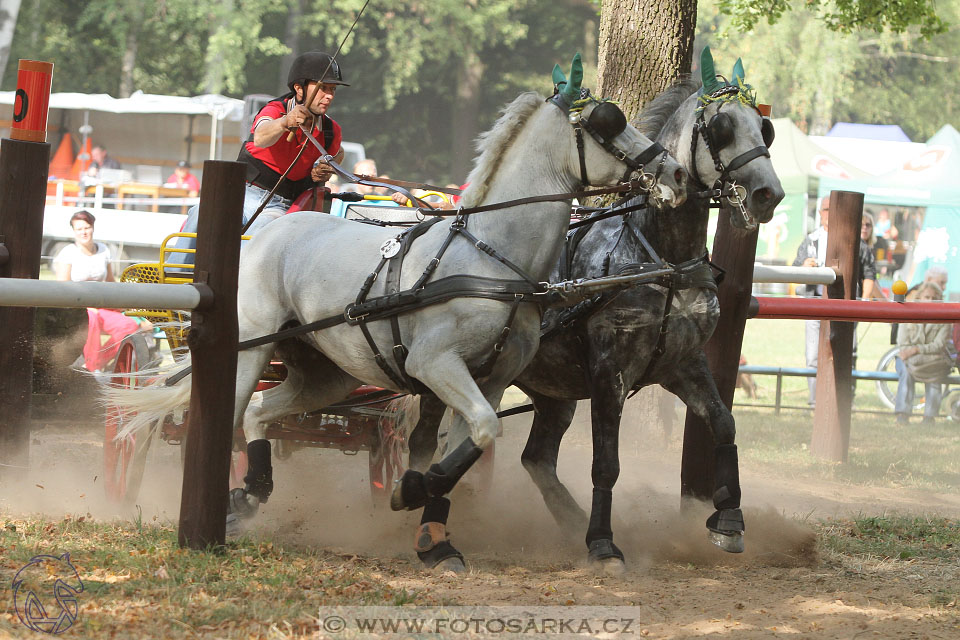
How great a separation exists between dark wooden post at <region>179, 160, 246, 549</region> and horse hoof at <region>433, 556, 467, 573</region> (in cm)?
89

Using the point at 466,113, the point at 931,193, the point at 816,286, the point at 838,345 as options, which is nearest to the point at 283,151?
the point at 838,345

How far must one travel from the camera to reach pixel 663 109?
5.20 metres

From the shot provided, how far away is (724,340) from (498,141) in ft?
5.77

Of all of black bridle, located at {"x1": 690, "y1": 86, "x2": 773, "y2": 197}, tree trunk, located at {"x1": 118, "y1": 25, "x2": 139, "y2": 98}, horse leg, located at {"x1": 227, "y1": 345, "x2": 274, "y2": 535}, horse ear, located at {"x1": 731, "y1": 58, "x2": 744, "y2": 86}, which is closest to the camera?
black bridle, located at {"x1": 690, "y1": 86, "x2": 773, "y2": 197}

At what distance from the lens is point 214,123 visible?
68.5ft

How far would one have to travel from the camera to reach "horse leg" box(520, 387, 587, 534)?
547cm

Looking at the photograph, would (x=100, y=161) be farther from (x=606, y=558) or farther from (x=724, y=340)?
(x=606, y=558)

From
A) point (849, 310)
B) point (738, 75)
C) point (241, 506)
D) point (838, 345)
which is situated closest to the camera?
point (738, 75)

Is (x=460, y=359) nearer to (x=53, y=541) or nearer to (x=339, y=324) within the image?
(x=339, y=324)

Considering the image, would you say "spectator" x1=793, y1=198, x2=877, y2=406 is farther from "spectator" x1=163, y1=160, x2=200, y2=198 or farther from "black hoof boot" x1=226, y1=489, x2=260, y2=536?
"spectator" x1=163, y1=160, x2=200, y2=198

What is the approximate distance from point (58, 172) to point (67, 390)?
1548 cm

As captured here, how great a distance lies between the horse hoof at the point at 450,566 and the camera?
454 centimetres

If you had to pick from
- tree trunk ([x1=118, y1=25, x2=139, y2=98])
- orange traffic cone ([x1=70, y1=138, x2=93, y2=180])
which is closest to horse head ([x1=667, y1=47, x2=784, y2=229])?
orange traffic cone ([x1=70, y1=138, x2=93, y2=180])

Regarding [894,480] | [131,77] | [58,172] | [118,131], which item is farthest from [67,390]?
[131,77]
